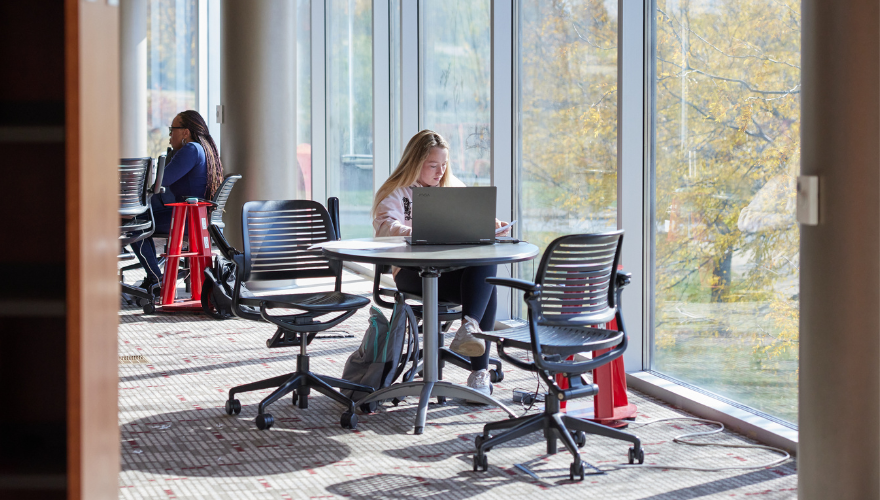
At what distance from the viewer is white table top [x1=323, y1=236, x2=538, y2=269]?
11.2 ft

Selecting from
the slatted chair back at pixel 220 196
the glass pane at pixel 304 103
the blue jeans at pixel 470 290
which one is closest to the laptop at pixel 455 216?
the blue jeans at pixel 470 290

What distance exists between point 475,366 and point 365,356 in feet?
1.68

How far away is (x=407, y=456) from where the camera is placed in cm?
343

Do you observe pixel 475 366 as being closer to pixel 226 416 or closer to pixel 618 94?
pixel 226 416

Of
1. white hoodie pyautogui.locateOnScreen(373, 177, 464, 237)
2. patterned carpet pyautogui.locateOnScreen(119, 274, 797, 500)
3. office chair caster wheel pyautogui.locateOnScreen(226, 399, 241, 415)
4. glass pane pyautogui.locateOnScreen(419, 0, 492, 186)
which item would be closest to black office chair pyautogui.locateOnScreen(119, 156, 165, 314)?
patterned carpet pyautogui.locateOnScreen(119, 274, 797, 500)

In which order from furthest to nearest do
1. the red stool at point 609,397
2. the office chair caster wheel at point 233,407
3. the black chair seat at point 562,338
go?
1. the office chair caster wheel at point 233,407
2. the red stool at point 609,397
3. the black chair seat at point 562,338

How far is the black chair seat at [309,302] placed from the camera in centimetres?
388

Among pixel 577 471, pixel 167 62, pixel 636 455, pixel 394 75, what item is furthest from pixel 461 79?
pixel 167 62

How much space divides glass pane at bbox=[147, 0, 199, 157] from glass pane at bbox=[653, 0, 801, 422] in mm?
10157

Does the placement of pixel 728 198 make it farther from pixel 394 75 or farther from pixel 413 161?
pixel 394 75

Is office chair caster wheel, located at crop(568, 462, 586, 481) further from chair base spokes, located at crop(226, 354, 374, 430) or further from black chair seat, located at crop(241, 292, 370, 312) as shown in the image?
black chair seat, located at crop(241, 292, 370, 312)

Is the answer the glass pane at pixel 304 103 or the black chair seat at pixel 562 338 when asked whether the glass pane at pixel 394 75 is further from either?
the black chair seat at pixel 562 338

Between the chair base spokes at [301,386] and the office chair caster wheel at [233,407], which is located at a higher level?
the chair base spokes at [301,386]

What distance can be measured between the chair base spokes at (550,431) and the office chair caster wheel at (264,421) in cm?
92
